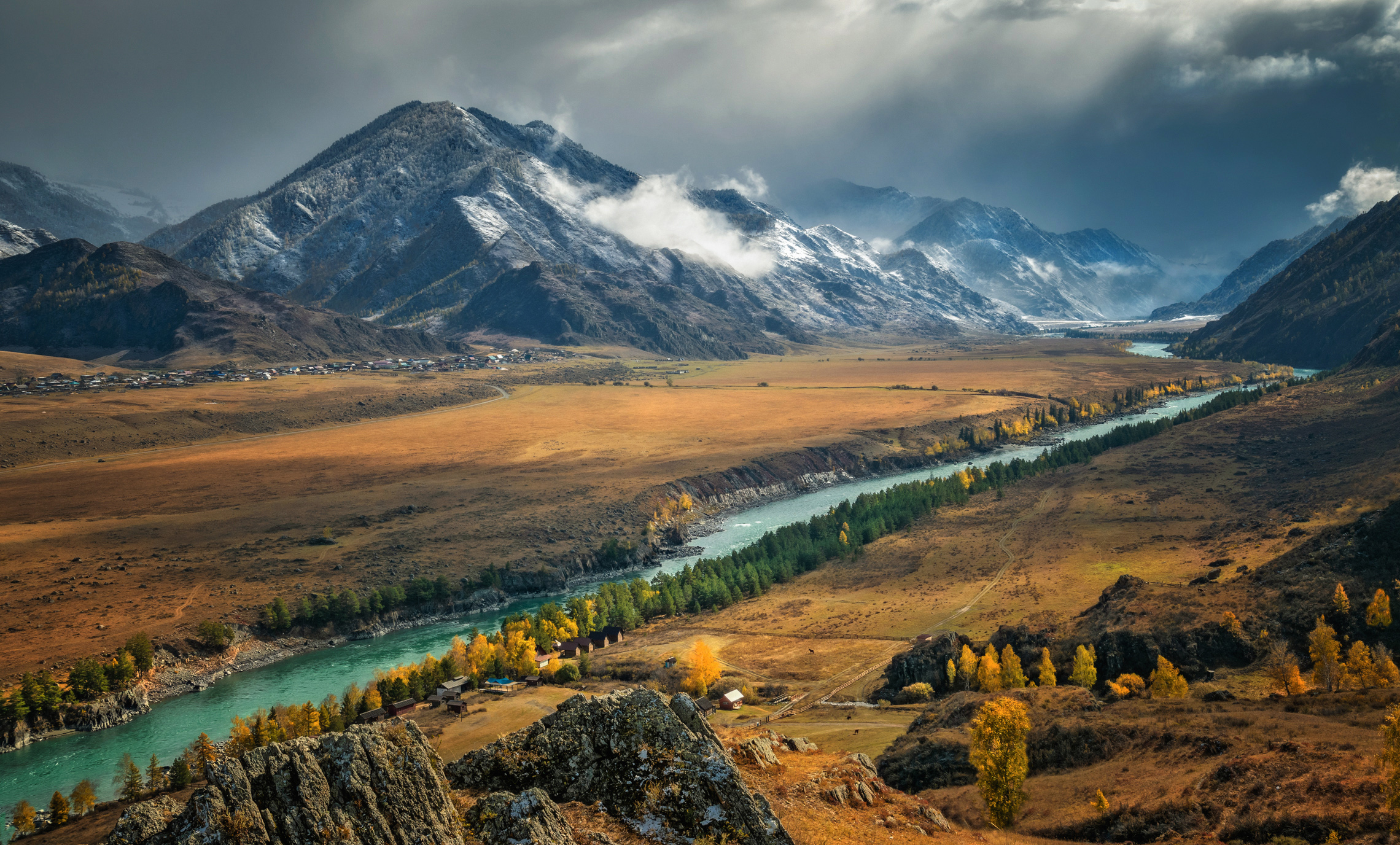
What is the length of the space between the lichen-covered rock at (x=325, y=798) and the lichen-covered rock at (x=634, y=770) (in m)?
3.26

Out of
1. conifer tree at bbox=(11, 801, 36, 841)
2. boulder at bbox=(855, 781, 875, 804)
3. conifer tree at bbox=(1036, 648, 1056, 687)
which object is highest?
boulder at bbox=(855, 781, 875, 804)

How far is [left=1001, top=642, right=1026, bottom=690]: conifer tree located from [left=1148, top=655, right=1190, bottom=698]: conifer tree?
1034cm

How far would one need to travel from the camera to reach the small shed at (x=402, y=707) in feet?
249

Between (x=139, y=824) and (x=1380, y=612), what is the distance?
78.3m

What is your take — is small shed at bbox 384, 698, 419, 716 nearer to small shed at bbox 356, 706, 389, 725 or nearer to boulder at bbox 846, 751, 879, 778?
small shed at bbox 356, 706, 389, 725

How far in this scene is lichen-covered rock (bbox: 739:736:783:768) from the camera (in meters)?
34.4

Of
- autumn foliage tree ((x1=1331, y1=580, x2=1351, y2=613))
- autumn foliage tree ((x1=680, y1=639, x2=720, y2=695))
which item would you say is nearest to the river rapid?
autumn foliage tree ((x1=680, y1=639, x2=720, y2=695))

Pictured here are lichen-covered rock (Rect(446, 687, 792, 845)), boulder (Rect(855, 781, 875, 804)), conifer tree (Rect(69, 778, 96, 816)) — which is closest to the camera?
lichen-covered rock (Rect(446, 687, 792, 845))

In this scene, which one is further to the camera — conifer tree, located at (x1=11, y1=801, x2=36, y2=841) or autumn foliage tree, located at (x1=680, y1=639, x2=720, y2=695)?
autumn foliage tree, located at (x1=680, y1=639, x2=720, y2=695)

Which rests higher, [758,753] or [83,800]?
[758,753]

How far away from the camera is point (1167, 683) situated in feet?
196

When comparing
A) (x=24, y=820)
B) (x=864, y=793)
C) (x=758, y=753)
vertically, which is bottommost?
(x=24, y=820)

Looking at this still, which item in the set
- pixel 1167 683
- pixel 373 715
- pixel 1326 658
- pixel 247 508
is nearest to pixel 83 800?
pixel 373 715

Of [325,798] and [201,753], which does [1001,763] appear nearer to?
[325,798]
